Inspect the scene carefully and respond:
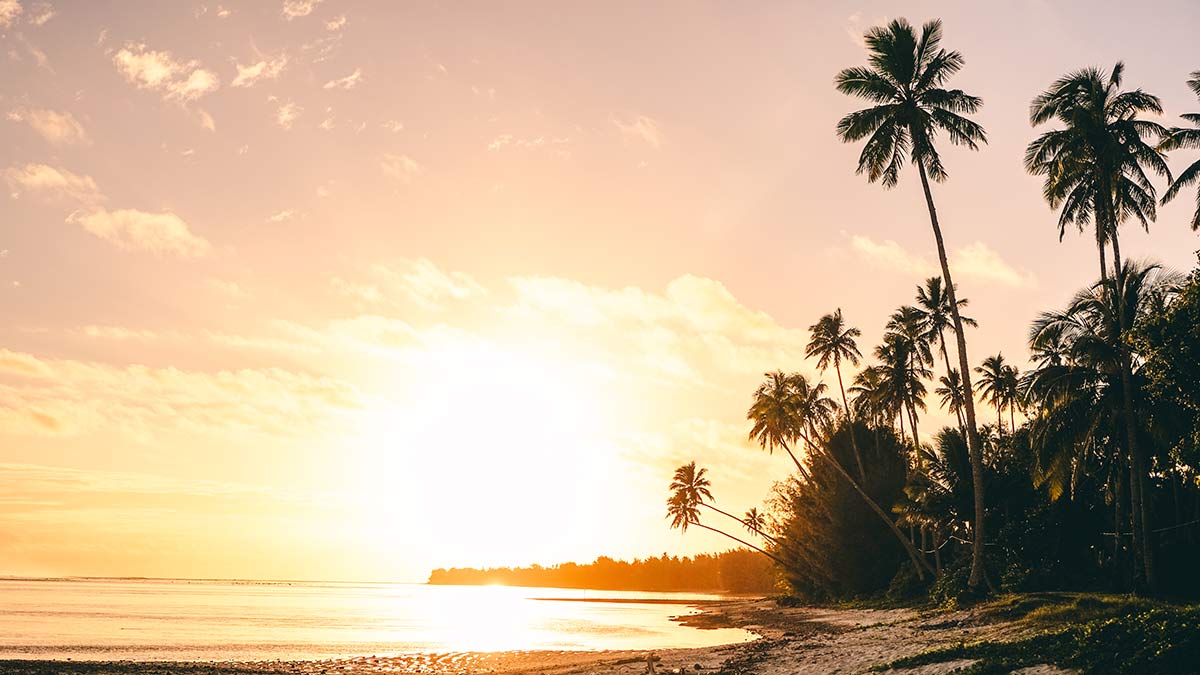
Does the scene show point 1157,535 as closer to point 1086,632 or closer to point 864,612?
point 864,612

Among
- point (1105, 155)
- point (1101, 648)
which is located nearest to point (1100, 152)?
point (1105, 155)

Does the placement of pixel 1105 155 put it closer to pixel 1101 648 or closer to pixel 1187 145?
pixel 1187 145

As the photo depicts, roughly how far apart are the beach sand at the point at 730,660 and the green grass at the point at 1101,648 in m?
0.66

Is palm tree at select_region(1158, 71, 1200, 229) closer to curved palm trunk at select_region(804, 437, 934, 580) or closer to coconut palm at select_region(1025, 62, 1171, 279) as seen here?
coconut palm at select_region(1025, 62, 1171, 279)

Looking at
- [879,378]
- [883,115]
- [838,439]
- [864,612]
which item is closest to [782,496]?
[838,439]

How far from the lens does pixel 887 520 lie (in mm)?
59500

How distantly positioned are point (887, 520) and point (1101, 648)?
45.4m

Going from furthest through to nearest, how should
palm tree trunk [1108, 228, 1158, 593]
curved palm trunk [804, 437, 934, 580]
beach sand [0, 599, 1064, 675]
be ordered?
curved palm trunk [804, 437, 934, 580], palm tree trunk [1108, 228, 1158, 593], beach sand [0, 599, 1064, 675]

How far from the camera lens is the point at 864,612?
49500mm

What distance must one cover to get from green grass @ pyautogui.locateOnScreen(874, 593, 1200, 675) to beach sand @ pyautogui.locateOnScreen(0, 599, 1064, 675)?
26.1 inches

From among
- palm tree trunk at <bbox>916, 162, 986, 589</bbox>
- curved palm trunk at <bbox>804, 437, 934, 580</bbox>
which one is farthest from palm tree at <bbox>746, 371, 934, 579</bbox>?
palm tree trunk at <bbox>916, 162, 986, 589</bbox>

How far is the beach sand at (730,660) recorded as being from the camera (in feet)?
80.4

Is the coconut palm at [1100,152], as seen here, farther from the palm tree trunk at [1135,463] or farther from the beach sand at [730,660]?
the beach sand at [730,660]

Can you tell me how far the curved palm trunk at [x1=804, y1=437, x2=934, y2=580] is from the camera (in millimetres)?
54397
